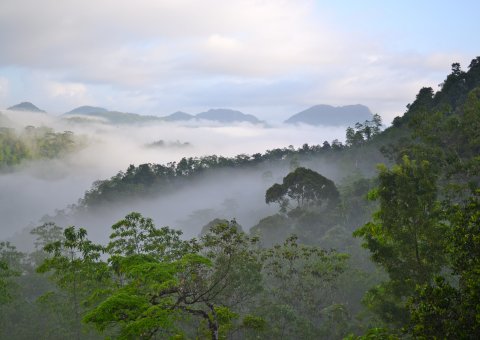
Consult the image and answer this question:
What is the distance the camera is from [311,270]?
3509 cm

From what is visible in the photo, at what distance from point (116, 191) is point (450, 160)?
297 ft

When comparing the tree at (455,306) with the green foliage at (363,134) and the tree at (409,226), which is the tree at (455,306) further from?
the green foliage at (363,134)

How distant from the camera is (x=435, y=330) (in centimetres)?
869

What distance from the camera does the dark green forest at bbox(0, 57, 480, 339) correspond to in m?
10.4

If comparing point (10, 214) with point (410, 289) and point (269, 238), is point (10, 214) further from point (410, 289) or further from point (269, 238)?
point (410, 289)

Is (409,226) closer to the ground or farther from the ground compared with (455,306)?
farther from the ground

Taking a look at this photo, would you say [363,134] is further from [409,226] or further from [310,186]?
[409,226]

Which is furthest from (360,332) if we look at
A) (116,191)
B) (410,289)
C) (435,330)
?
(116,191)

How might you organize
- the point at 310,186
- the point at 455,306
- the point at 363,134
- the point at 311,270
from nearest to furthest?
the point at 455,306, the point at 311,270, the point at 310,186, the point at 363,134

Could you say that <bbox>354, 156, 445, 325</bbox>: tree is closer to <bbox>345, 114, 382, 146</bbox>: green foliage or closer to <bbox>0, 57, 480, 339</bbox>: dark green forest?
<bbox>0, 57, 480, 339</bbox>: dark green forest

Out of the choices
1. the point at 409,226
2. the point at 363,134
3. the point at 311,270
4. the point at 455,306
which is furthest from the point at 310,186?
the point at 455,306

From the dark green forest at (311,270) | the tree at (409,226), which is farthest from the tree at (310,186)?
the tree at (409,226)

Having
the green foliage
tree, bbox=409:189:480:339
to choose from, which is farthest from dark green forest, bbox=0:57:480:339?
the green foliage

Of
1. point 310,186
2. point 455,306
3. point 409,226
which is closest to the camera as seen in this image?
point 455,306
